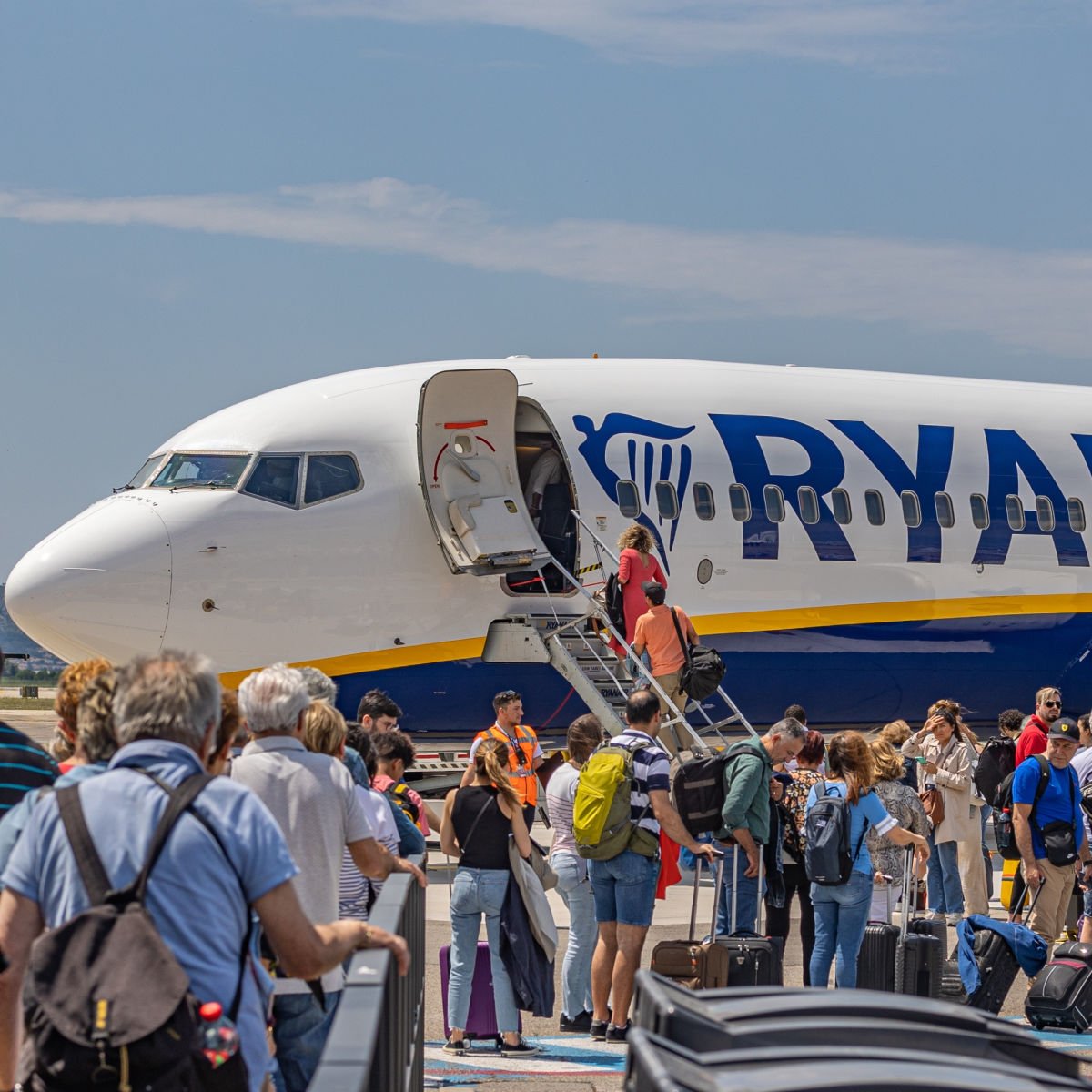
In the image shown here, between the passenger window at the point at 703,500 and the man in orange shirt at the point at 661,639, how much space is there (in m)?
2.36

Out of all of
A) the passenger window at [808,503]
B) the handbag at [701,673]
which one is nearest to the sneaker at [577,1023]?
the handbag at [701,673]

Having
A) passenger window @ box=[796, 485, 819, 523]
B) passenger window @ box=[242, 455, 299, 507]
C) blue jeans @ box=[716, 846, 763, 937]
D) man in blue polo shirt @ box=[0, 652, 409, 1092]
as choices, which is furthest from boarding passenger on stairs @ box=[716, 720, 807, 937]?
passenger window @ box=[796, 485, 819, 523]

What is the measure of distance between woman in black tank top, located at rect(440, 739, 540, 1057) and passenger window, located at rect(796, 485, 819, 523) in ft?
31.1

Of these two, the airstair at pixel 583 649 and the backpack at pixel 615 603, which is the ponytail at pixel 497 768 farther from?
the backpack at pixel 615 603

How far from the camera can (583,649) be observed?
672 inches

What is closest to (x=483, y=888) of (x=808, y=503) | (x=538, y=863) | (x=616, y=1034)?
(x=538, y=863)

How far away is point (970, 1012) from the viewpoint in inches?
177

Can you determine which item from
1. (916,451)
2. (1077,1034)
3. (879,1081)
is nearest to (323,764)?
(879,1081)

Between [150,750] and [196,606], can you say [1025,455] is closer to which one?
[196,606]

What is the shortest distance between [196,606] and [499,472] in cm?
304

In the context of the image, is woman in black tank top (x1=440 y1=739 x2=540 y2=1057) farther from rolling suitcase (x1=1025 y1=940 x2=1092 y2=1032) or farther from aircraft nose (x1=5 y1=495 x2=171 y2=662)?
aircraft nose (x1=5 y1=495 x2=171 y2=662)

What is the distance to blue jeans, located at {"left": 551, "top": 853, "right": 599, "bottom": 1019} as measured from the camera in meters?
9.77

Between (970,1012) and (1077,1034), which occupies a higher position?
(970,1012)

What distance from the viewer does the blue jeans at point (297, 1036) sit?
595 cm
